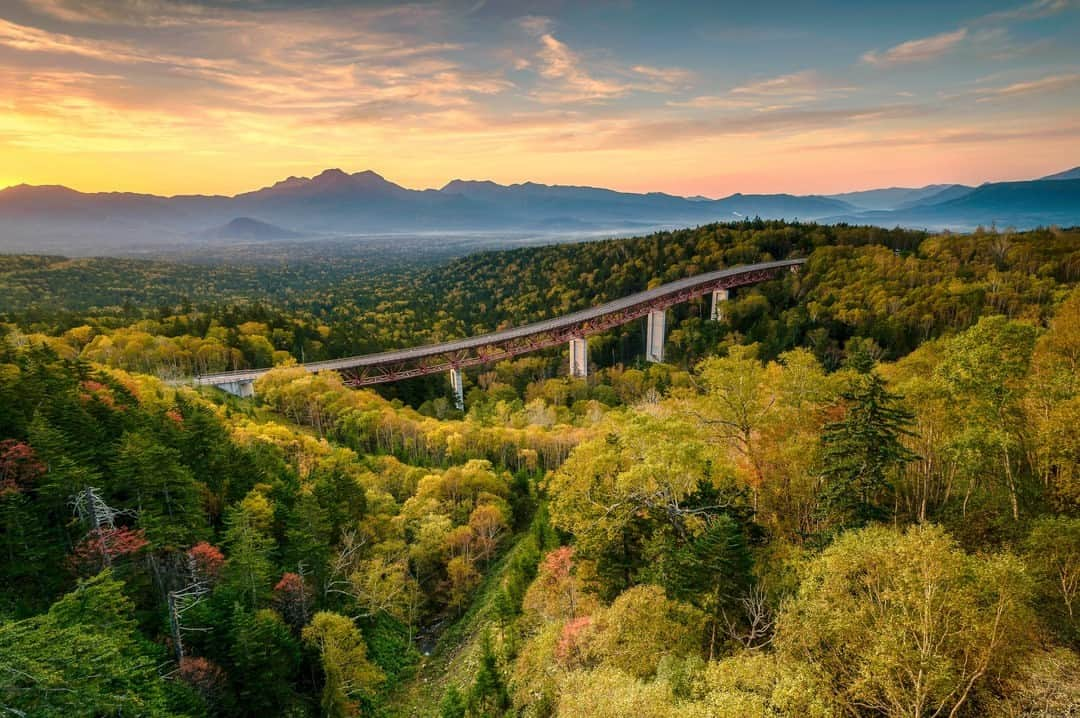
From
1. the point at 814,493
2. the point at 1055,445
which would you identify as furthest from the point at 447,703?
the point at 1055,445

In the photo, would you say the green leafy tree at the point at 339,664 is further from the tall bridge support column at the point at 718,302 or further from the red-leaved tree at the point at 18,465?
the tall bridge support column at the point at 718,302

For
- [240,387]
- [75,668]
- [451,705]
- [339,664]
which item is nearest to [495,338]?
[240,387]

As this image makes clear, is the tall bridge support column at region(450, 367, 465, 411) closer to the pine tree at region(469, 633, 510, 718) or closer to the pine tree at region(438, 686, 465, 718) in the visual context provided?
the pine tree at region(469, 633, 510, 718)

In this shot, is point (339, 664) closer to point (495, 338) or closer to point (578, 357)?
point (495, 338)

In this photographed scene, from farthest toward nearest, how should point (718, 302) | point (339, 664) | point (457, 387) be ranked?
point (718, 302) → point (457, 387) → point (339, 664)

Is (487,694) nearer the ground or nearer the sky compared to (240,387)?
nearer the ground

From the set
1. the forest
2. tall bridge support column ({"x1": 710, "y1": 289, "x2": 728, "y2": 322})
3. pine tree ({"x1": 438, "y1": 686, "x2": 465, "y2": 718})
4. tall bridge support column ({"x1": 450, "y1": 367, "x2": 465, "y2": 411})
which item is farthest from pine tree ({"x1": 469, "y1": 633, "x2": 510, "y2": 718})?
tall bridge support column ({"x1": 710, "y1": 289, "x2": 728, "y2": 322})
